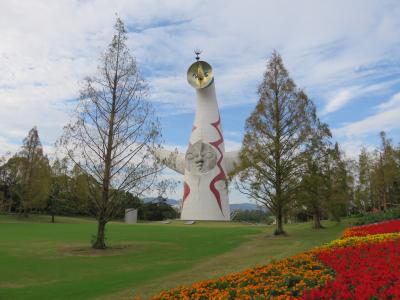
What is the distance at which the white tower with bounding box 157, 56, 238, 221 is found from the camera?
43906 millimetres

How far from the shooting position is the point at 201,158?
147 ft

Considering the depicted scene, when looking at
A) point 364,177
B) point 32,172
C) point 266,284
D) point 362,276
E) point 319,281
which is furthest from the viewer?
point 32,172

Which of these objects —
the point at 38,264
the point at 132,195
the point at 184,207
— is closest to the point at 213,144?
the point at 184,207

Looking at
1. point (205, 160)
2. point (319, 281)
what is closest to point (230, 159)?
point (205, 160)

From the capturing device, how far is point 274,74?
22766mm

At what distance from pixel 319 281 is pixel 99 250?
36.5 ft

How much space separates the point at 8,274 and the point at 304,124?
637 inches

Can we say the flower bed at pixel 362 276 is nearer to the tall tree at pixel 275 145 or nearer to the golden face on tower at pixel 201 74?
the tall tree at pixel 275 145

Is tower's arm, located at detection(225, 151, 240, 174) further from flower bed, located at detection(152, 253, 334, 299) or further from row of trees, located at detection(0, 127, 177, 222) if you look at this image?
flower bed, located at detection(152, 253, 334, 299)

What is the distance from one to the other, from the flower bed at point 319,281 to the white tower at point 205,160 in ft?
119

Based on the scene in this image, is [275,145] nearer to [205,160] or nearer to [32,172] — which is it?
[205,160]

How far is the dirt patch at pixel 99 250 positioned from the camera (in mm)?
14402

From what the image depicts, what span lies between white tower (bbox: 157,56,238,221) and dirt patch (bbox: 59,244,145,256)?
2737 cm

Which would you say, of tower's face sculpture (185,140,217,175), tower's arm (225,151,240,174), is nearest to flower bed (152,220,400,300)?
tower's face sculpture (185,140,217,175)
